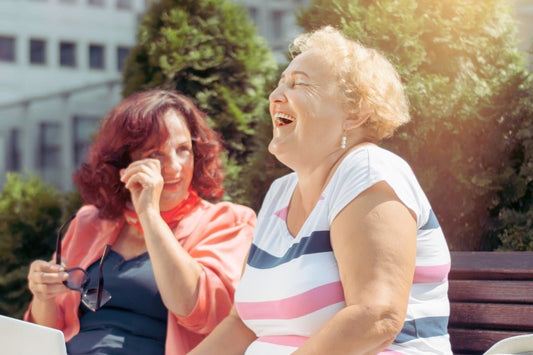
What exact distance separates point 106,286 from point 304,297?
1.13 m

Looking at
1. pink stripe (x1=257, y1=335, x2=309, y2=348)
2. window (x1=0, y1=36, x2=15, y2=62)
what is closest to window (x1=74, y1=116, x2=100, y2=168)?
window (x1=0, y1=36, x2=15, y2=62)

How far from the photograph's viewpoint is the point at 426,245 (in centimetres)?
196

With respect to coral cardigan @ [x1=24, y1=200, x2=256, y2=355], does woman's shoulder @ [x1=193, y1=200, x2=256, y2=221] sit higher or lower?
higher

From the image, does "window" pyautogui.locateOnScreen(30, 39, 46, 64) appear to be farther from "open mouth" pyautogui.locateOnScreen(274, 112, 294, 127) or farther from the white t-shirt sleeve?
the white t-shirt sleeve

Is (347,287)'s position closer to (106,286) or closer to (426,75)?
(106,286)

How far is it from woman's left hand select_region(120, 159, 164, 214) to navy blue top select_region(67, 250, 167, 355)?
0.28 m

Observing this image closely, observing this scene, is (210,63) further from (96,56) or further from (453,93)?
(96,56)

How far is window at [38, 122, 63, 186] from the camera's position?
27.5m

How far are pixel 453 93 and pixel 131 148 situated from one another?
1.37 metres

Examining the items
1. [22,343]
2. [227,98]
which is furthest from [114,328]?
[227,98]

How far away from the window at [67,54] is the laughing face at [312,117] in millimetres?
27522

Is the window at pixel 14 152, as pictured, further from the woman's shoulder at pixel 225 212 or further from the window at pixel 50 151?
the woman's shoulder at pixel 225 212

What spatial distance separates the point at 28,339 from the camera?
1878mm

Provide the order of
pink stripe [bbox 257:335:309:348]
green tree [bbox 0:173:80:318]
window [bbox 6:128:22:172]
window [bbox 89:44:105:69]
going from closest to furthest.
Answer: pink stripe [bbox 257:335:309:348] → green tree [bbox 0:173:80:318] → window [bbox 6:128:22:172] → window [bbox 89:44:105:69]
